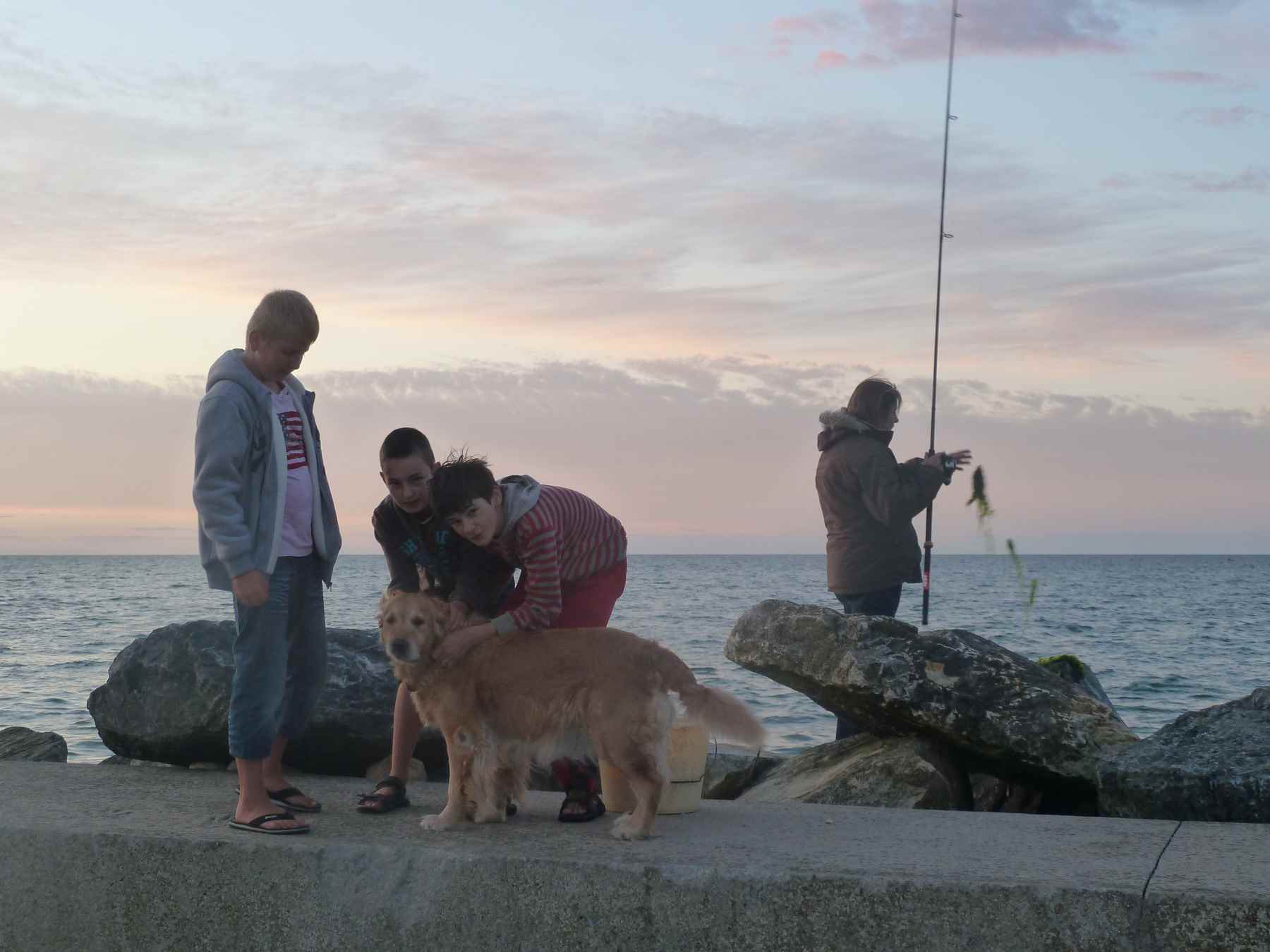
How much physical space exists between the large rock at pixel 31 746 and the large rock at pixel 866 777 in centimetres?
452

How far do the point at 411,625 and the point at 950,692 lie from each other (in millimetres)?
2940

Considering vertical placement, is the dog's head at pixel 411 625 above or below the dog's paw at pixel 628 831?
above

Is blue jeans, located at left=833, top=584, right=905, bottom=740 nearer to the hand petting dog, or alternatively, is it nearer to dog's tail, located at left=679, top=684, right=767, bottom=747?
dog's tail, located at left=679, top=684, right=767, bottom=747

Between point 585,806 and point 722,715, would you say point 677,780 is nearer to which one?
point 585,806

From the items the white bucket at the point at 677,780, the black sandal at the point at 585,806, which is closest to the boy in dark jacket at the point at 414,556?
the black sandal at the point at 585,806

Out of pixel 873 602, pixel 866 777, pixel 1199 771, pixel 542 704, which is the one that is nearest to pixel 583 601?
pixel 542 704

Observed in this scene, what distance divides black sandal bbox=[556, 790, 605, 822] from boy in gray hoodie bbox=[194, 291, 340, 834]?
Answer: 1.04m

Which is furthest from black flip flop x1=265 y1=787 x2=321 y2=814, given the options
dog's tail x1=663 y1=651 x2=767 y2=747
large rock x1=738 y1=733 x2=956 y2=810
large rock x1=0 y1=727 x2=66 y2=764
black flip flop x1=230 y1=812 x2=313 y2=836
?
large rock x1=0 y1=727 x2=66 y2=764

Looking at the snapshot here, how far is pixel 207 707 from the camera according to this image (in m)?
6.04

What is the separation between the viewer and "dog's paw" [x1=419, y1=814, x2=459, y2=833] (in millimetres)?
4547

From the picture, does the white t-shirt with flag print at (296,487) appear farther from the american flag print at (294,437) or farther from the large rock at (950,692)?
the large rock at (950,692)

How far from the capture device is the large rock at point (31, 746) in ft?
24.5

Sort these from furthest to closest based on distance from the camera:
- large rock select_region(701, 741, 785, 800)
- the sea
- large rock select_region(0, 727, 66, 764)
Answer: the sea, large rock select_region(701, 741, 785, 800), large rock select_region(0, 727, 66, 764)

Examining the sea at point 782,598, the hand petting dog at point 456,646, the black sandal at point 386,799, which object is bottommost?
the sea at point 782,598
